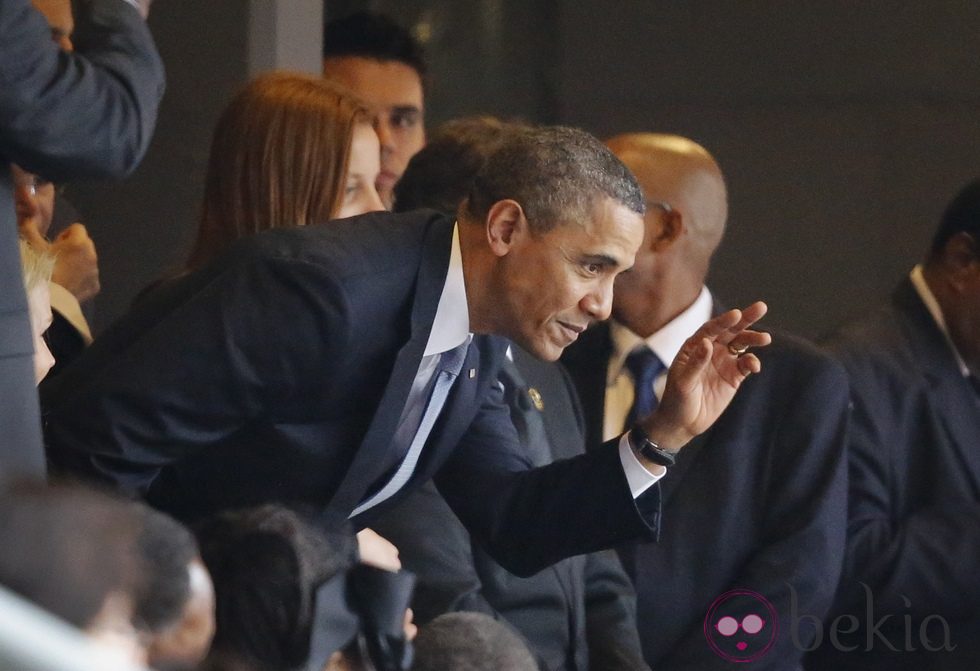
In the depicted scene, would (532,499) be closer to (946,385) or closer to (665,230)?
(665,230)

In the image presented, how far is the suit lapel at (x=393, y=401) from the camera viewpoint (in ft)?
7.63

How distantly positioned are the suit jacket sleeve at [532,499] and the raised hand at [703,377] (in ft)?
0.29

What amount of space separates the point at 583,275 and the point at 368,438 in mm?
390

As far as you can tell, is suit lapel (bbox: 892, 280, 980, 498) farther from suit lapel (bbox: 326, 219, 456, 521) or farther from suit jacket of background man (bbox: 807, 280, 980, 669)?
suit lapel (bbox: 326, 219, 456, 521)

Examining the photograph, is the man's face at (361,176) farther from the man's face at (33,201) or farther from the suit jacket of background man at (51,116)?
the suit jacket of background man at (51,116)

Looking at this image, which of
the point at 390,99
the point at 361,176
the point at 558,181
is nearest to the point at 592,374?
the point at 361,176

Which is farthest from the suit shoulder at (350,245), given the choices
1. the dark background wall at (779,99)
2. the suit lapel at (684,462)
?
the dark background wall at (779,99)

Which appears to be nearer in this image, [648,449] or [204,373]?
[204,373]

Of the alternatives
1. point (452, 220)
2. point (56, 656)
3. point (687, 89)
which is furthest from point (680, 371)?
point (687, 89)

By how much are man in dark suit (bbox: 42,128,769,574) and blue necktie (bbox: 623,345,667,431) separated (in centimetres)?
58

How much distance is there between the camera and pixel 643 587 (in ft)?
10.2

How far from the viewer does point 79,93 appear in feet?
6.18

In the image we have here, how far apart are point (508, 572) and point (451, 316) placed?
542 millimetres

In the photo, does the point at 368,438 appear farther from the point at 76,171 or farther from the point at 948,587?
the point at 948,587
